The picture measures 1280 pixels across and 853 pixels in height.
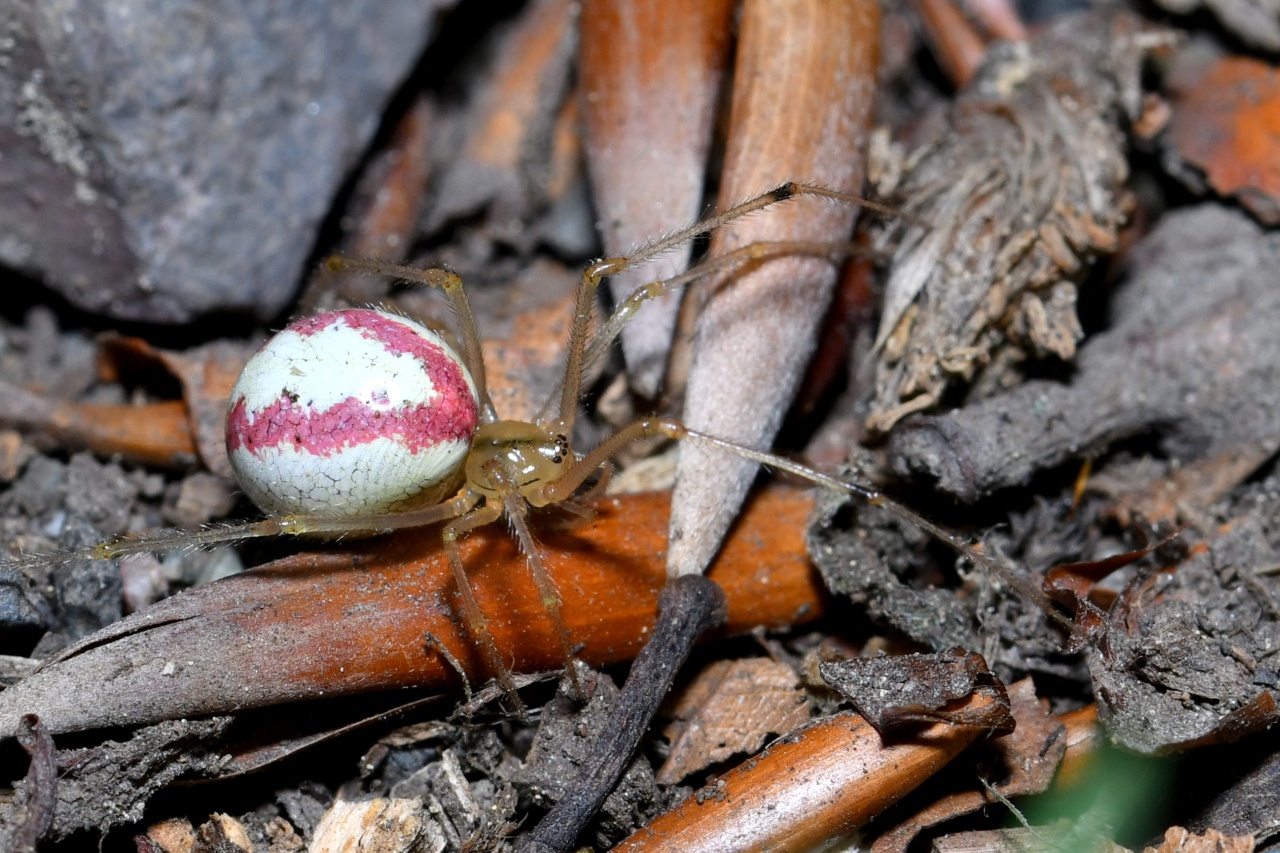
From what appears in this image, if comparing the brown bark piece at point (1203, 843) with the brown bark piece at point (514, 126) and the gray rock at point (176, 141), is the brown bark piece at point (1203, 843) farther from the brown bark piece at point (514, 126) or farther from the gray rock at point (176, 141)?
the gray rock at point (176, 141)

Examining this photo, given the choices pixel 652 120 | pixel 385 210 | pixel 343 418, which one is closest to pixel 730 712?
pixel 343 418

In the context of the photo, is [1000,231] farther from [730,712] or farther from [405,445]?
[405,445]

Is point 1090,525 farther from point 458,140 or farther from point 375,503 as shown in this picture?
point 458,140

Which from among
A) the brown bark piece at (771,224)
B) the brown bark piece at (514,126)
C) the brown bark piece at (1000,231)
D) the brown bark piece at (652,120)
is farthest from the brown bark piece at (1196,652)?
the brown bark piece at (514,126)

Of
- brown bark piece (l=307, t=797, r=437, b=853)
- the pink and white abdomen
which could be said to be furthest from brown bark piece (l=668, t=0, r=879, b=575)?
brown bark piece (l=307, t=797, r=437, b=853)

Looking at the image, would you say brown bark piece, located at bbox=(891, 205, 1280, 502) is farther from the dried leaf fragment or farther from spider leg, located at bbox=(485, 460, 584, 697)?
spider leg, located at bbox=(485, 460, 584, 697)

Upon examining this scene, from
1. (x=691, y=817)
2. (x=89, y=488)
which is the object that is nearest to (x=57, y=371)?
(x=89, y=488)
